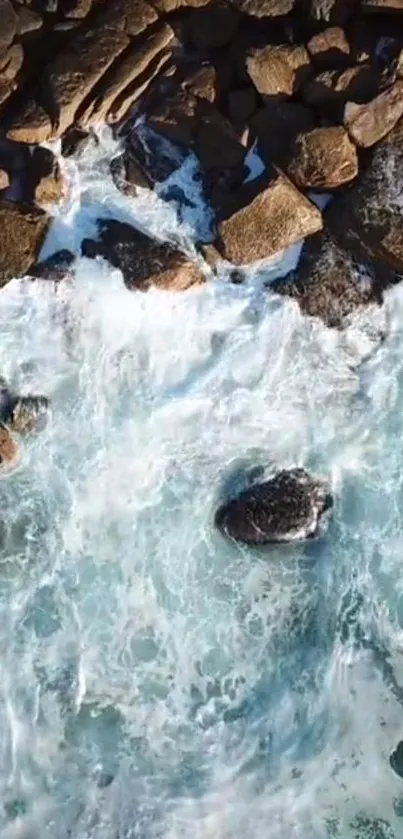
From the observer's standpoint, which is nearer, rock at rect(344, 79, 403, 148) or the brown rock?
rock at rect(344, 79, 403, 148)

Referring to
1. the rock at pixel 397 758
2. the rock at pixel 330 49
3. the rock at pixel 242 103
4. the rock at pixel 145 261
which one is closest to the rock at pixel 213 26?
the rock at pixel 242 103

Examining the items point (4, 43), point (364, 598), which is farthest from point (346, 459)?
point (4, 43)

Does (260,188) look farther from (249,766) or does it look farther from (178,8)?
(249,766)

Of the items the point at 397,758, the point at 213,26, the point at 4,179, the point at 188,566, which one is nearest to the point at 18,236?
the point at 4,179

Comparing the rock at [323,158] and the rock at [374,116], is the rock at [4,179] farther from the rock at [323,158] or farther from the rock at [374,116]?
the rock at [374,116]

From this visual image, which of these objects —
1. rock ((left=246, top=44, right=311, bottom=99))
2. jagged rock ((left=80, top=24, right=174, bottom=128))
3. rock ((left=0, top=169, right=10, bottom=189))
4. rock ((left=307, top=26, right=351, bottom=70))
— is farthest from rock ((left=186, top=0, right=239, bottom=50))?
rock ((left=0, top=169, right=10, bottom=189))

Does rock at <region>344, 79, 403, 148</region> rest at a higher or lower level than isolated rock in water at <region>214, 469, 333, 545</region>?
higher

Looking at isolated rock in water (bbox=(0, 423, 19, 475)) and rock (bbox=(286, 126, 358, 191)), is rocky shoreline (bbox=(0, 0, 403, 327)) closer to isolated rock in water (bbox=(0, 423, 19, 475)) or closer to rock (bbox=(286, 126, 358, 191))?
rock (bbox=(286, 126, 358, 191))

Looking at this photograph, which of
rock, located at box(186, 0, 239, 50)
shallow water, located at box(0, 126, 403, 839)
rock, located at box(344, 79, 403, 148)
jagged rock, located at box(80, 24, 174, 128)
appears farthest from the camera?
shallow water, located at box(0, 126, 403, 839)
